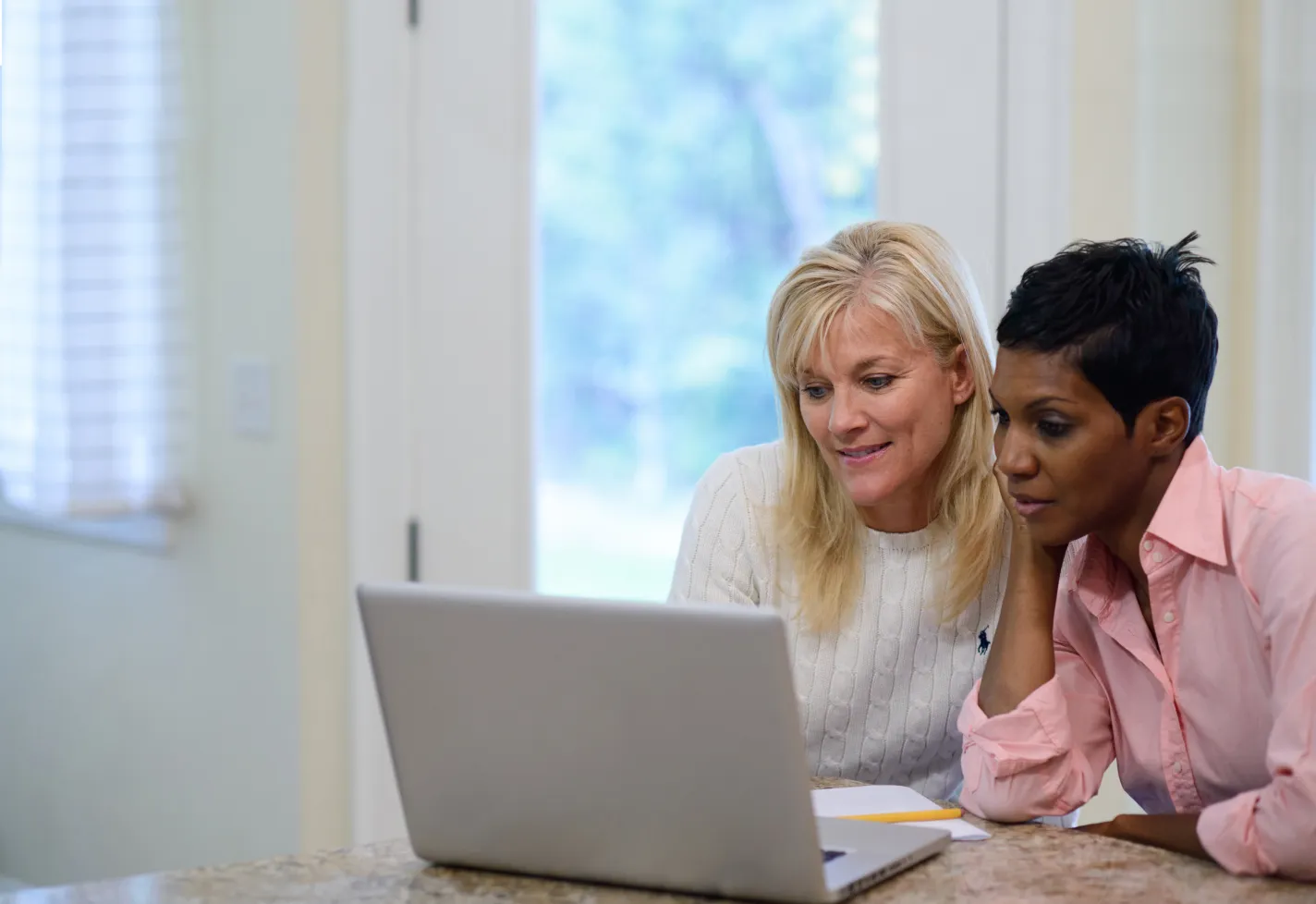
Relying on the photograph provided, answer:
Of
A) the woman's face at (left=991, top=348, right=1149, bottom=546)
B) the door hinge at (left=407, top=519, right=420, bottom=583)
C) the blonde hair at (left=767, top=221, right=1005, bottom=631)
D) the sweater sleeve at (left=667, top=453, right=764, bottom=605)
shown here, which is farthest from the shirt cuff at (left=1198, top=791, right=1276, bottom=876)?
the door hinge at (left=407, top=519, right=420, bottom=583)

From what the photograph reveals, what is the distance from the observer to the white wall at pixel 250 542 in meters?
2.55

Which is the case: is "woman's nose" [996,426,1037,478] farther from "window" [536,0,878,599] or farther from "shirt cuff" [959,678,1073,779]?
"window" [536,0,878,599]

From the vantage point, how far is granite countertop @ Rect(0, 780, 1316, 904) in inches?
42.6

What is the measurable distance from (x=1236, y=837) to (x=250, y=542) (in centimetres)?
188

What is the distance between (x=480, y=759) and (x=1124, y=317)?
25.5 inches

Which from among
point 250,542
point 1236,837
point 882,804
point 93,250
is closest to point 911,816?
point 882,804

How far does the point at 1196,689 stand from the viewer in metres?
1.31

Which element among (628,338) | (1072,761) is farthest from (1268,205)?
(1072,761)

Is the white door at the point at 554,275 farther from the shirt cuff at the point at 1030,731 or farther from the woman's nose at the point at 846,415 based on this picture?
the shirt cuff at the point at 1030,731

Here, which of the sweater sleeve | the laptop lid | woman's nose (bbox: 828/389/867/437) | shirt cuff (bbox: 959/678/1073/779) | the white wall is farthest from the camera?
the white wall

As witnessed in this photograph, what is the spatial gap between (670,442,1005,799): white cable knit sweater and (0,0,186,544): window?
1.24 m

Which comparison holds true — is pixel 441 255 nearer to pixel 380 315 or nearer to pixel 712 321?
Answer: pixel 380 315

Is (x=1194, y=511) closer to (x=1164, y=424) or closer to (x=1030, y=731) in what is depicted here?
(x=1164, y=424)

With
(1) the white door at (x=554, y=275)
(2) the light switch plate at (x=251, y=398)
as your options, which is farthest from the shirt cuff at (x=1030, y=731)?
(2) the light switch plate at (x=251, y=398)
